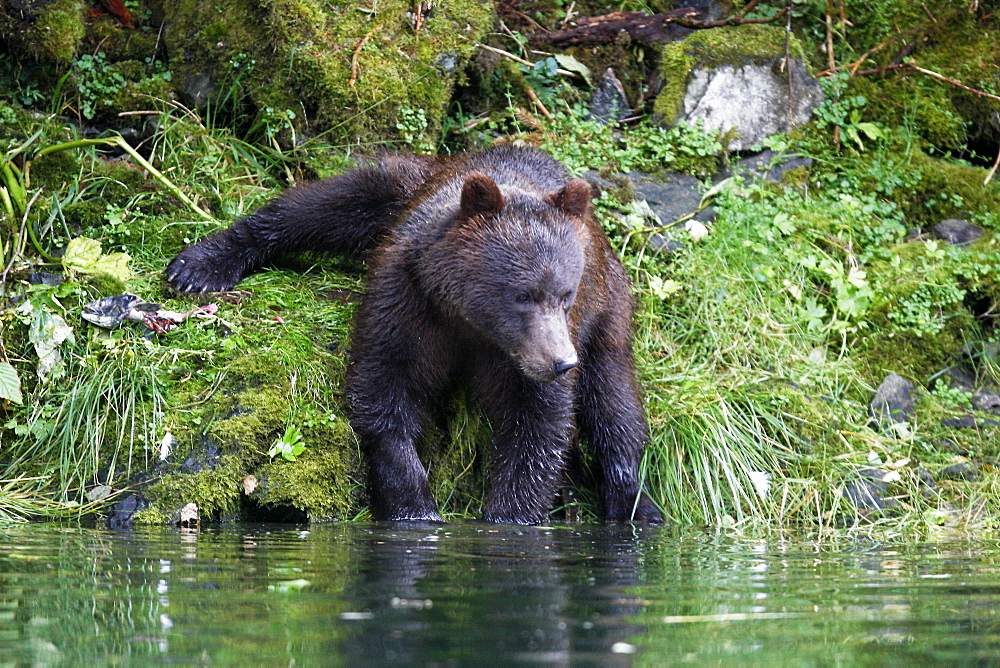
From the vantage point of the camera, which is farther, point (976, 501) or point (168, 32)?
point (168, 32)

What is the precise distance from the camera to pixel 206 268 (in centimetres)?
638

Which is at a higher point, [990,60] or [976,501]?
[990,60]

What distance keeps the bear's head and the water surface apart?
0.93 m

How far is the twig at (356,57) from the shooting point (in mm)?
A: 7555

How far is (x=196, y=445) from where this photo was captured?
5.26m

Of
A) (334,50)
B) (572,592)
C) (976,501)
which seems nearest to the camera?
(572,592)

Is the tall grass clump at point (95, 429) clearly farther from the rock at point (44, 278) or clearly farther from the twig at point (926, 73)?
the twig at point (926, 73)

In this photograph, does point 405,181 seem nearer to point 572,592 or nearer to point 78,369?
point 78,369

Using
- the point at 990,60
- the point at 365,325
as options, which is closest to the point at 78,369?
the point at 365,325

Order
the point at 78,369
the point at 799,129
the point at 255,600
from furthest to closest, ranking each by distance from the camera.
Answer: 1. the point at 799,129
2. the point at 78,369
3. the point at 255,600

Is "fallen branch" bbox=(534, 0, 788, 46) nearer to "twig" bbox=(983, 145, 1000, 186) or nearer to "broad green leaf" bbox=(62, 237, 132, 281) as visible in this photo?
"twig" bbox=(983, 145, 1000, 186)

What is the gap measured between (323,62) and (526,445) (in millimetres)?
3313

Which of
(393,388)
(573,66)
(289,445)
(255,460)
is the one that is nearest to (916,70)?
(573,66)

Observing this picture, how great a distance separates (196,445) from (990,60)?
6.87 m
